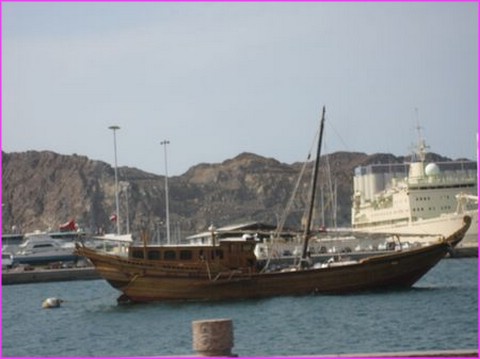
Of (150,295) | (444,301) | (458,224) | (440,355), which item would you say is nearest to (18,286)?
(150,295)

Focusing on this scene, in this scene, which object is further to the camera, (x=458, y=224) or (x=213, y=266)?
(x=458, y=224)

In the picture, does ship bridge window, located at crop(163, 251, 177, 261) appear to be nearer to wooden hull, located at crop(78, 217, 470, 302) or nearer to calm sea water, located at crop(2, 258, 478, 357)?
wooden hull, located at crop(78, 217, 470, 302)

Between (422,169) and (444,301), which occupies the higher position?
(422,169)

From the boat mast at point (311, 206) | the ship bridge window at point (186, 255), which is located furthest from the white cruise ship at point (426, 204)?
the ship bridge window at point (186, 255)

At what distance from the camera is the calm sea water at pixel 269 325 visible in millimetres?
23281

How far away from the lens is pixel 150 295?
3738 cm

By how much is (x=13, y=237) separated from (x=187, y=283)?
2552 inches

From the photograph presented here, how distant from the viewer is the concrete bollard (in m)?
9.09

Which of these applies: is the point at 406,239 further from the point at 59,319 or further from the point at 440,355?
the point at 440,355

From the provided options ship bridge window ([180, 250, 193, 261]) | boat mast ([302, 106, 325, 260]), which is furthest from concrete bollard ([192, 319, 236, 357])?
boat mast ([302, 106, 325, 260])

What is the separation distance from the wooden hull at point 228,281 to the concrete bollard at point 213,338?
27.2m

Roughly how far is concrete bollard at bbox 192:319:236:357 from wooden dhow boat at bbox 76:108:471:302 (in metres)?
27.2

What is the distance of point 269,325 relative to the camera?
92.5ft

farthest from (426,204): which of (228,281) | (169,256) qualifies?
(169,256)
